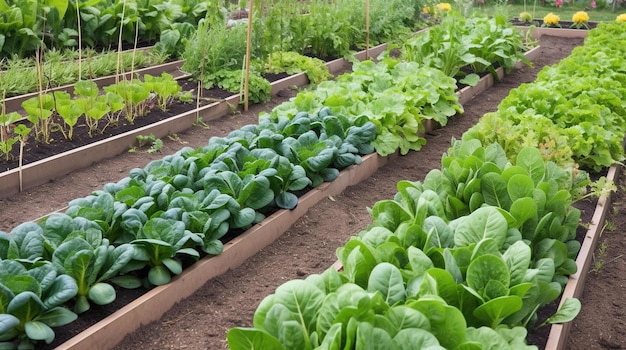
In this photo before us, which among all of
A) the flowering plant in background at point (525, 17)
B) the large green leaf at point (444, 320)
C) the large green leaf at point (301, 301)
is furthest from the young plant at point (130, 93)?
the flowering plant in background at point (525, 17)

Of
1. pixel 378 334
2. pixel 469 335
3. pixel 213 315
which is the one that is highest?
pixel 378 334

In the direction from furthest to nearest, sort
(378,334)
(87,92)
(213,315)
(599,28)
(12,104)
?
1. (599,28)
2. (12,104)
3. (87,92)
4. (213,315)
5. (378,334)

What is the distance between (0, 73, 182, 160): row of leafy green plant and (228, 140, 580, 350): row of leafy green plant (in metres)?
2.93

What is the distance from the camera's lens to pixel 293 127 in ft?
16.0

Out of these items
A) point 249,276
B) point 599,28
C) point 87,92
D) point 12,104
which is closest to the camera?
point 249,276

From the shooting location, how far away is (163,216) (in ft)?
11.4

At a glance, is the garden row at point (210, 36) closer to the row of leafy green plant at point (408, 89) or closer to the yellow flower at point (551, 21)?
the row of leafy green plant at point (408, 89)

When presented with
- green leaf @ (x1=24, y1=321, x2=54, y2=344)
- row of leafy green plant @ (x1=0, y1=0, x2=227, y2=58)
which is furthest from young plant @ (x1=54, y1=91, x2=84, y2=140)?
green leaf @ (x1=24, y1=321, x2=54, y2=344)

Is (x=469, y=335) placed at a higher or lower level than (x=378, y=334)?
lower

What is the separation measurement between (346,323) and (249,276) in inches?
68.1

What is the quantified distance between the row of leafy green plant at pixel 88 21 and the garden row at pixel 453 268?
428 cm

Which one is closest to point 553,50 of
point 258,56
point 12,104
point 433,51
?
point 433,51

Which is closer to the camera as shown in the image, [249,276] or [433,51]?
[249,276]

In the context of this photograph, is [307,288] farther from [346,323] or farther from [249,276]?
[249,276]
